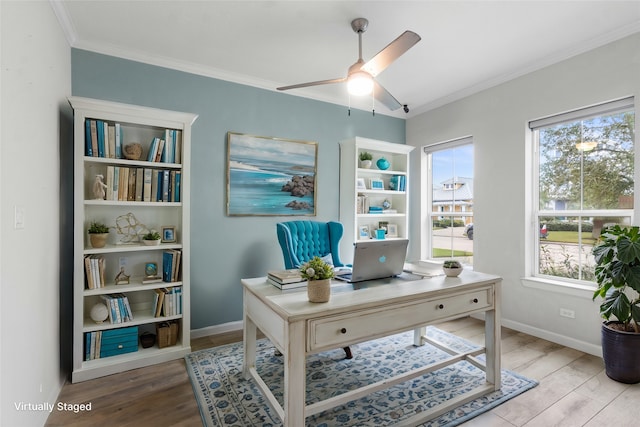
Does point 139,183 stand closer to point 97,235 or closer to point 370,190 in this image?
point 97,235

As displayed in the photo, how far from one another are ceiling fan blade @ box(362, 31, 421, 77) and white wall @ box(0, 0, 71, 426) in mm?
1914

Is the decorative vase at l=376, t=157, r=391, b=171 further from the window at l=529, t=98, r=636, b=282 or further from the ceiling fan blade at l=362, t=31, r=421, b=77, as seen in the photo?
the ceiling fan blade at l=362, t=31, r=421, b=77

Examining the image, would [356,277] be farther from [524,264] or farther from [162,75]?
[162,75]

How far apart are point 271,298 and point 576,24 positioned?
3.05 m

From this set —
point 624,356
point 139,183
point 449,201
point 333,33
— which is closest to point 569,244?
point 624,356

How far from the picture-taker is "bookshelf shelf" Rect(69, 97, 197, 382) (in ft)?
7.80

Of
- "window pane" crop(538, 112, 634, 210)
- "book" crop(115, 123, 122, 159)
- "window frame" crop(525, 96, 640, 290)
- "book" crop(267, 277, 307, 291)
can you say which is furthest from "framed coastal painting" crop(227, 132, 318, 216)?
"window pane" crop(538, 112, 634, 210)

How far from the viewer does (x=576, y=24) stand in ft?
8.07

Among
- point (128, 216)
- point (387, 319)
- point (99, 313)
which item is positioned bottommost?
point (99, 313)

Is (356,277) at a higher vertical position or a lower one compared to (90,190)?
lower

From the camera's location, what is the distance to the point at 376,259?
6.78 feet

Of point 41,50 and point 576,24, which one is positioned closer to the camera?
point 41,50

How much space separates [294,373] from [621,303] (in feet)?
7.86

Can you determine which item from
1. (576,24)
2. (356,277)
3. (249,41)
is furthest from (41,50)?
(576,24)
